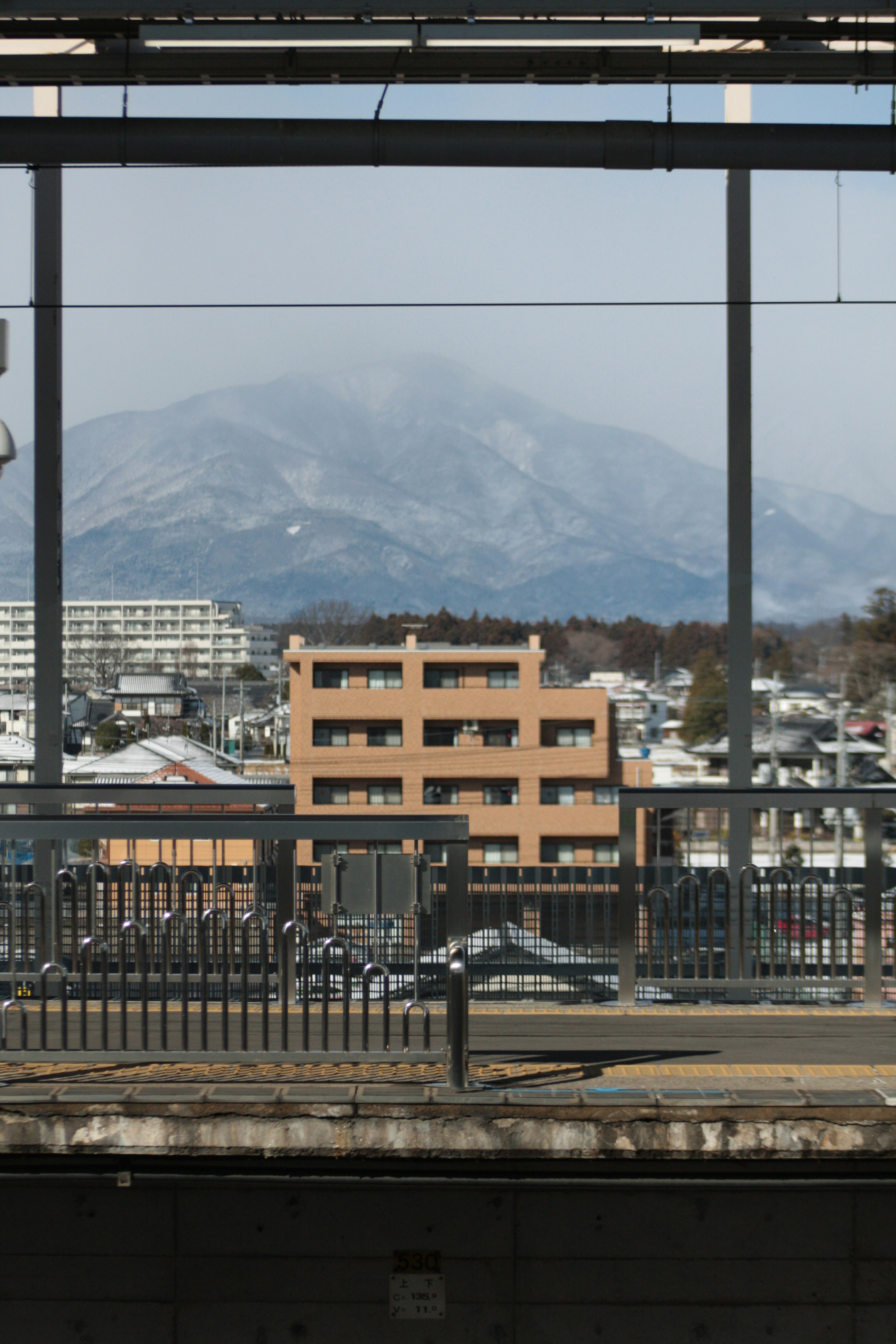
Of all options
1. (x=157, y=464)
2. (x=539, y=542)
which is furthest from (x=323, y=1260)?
(x=539, y=542)

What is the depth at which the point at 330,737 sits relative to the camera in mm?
Answer: 31859

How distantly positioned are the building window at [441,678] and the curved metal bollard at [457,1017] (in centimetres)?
2967

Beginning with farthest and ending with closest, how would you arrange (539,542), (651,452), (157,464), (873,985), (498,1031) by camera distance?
1. (651,452)
2. (539,542)
3. (157,464)
4. (873,985)
5. (498,1031)

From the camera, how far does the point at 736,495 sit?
643 cm

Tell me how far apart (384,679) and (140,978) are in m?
28.8

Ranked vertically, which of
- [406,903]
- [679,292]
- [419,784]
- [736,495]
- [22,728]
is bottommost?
[419,784]

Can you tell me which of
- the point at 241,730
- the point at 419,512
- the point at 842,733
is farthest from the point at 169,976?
the point at 419,512

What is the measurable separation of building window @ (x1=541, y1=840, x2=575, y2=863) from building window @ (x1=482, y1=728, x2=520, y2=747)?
3.22 meters

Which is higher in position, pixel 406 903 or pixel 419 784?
pixel 406 903

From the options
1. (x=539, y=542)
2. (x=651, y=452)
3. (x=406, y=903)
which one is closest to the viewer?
(x=406, y=903)

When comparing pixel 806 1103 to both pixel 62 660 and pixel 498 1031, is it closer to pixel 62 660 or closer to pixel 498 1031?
pixel 498 1031

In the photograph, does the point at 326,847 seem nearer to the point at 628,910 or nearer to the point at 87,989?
the point at 87,989

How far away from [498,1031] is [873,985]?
1848 millimetres

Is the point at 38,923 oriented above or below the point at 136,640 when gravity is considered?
below
